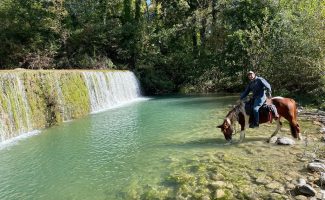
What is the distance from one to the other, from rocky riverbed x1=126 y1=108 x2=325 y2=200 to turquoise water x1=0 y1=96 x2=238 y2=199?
1.58ft

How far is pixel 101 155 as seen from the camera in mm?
9734

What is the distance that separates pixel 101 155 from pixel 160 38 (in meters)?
22.6

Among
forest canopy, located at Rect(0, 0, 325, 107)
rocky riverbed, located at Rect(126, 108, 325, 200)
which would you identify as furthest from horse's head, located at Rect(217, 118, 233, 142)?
forest canopy, located at Rect(0, 0, 325, 107)

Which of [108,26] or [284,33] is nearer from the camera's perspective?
[284,33]

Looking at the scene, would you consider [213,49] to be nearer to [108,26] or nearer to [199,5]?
[199,5]

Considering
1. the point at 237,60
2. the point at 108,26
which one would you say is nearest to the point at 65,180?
the point at 237,60

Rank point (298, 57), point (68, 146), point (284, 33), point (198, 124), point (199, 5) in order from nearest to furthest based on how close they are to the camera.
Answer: point (68, 146) → point (198, 124) → point (298, 57) → point (284, 33) → point (199, 5)

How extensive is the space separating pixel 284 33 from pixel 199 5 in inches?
579

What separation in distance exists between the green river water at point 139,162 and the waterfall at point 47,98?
0.92 meters

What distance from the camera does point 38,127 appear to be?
46.3 feet

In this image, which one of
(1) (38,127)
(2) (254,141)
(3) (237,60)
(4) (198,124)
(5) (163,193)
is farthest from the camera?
(3) (237,60)

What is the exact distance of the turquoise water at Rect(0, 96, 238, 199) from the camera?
7367 millimetres

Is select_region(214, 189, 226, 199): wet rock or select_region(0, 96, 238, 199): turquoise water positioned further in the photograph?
select_region(0, 96, 238, 199): turquoise water

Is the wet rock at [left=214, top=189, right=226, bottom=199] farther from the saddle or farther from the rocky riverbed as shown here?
the saddle
